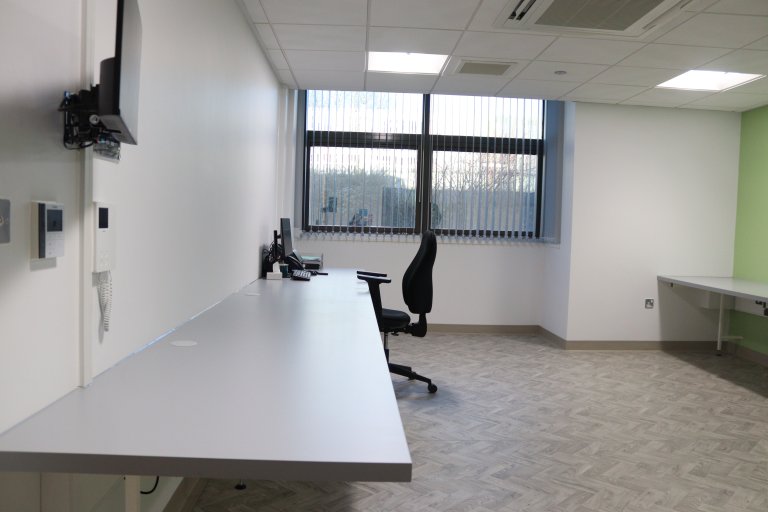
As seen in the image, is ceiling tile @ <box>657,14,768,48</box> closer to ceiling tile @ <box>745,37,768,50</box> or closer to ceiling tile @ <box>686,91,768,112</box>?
ceiling tile @ <box>745,37,768,50</box>

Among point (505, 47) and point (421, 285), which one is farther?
point (421, 285)

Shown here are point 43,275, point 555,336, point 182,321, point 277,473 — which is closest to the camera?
point 277,473

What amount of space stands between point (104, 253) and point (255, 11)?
249cm

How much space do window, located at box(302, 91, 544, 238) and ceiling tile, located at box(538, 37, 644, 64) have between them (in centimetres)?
210

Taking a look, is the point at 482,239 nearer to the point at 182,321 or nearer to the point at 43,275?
the point at 182,321

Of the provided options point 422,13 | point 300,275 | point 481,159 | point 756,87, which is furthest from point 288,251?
point 756,87

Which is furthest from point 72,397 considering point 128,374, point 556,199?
point 556,199

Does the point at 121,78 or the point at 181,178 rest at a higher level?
the point at 121,78

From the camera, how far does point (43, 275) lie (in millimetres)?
1271

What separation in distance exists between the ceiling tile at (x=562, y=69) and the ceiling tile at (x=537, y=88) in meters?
0.14

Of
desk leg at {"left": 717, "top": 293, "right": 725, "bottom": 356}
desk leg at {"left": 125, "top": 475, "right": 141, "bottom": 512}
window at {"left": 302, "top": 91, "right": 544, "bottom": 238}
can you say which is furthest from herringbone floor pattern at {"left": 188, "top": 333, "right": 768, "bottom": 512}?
window at {"left": 302, "top": 91, "right": 544, "bottom": 238}

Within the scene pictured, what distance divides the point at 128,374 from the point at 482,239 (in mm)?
5192

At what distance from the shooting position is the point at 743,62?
414cm

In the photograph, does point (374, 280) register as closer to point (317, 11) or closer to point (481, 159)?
point (317, 11)
